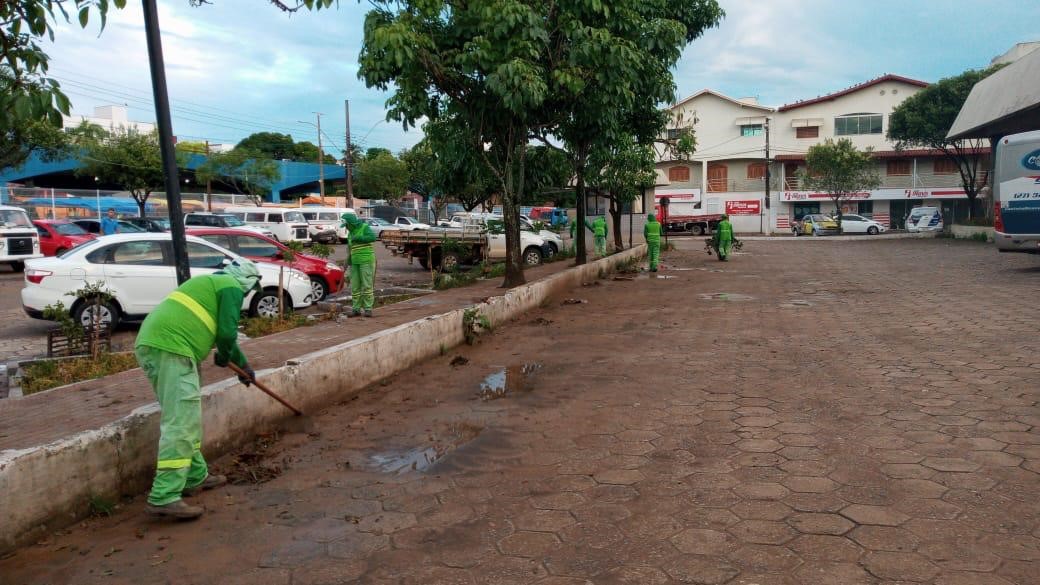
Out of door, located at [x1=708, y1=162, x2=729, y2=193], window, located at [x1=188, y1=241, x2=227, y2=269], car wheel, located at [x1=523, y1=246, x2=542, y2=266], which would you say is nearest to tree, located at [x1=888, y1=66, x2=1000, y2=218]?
door, located at [x1=708, y1=162, x2=729, y2=193]

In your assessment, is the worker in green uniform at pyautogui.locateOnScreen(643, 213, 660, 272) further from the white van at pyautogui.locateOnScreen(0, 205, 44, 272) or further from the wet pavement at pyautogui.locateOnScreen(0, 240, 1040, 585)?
the white van at pyautogui.locateOnScreen(0, 205, 44, 272)

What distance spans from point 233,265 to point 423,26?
8.37 meters

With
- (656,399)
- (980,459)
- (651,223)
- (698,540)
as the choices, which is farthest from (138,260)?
(651,223)

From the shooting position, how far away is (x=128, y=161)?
1272 inches

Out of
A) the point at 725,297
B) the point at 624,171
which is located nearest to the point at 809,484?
the point at 725,297

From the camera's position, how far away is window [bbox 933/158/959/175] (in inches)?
1801

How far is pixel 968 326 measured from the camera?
8.90m

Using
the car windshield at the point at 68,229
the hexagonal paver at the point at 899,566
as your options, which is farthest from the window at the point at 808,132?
the hexagonal paver at the point at 899,566

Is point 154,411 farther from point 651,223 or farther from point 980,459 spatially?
point 651,223

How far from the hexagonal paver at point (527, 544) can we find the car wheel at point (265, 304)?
7568 millimetres

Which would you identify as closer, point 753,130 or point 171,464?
point 171,464

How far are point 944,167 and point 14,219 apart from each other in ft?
161

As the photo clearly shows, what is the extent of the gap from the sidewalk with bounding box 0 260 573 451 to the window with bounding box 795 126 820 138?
45.0 meters

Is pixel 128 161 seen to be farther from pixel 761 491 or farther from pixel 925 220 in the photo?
pixel 925 220
